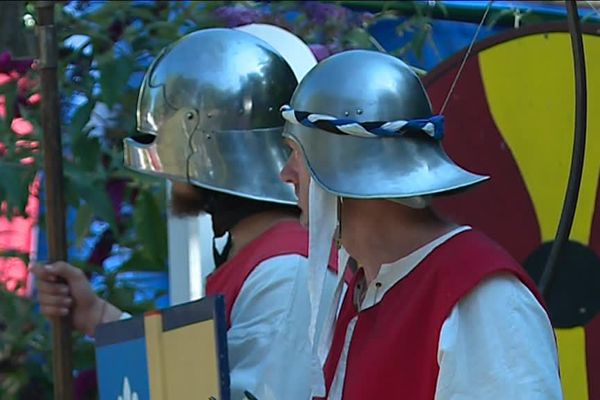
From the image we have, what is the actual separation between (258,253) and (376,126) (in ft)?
1.37

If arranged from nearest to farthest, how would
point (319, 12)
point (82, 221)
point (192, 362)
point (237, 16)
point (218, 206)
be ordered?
1. point (192, 362)
2. point (218, 206)
3. point (82, 221)
4. point (237, 16)
5. point (319, 12)

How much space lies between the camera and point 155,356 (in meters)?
2.07

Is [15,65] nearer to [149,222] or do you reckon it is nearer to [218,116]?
[149,222]

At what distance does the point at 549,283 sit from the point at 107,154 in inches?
47.4

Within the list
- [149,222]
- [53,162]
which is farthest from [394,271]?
[149,222]

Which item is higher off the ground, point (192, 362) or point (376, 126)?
point (376, 126)

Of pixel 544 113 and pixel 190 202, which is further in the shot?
pixel 544 113

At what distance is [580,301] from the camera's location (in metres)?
2.40

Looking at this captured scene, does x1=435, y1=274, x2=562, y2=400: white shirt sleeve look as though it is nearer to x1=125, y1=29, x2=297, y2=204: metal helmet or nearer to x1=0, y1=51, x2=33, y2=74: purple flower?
x1=125, y1=29, x2=297, y2=204: metal helmet

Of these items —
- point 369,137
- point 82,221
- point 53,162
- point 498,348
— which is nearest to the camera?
point 498,348

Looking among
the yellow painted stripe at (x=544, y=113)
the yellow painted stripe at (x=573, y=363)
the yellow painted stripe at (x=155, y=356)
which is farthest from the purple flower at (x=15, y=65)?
the yellow painted stripe at (x=573, y=363)

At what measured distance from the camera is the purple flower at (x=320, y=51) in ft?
10.1

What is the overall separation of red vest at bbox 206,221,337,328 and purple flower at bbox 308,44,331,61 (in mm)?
972

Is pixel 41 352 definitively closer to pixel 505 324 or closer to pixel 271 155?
pixel 271 155
